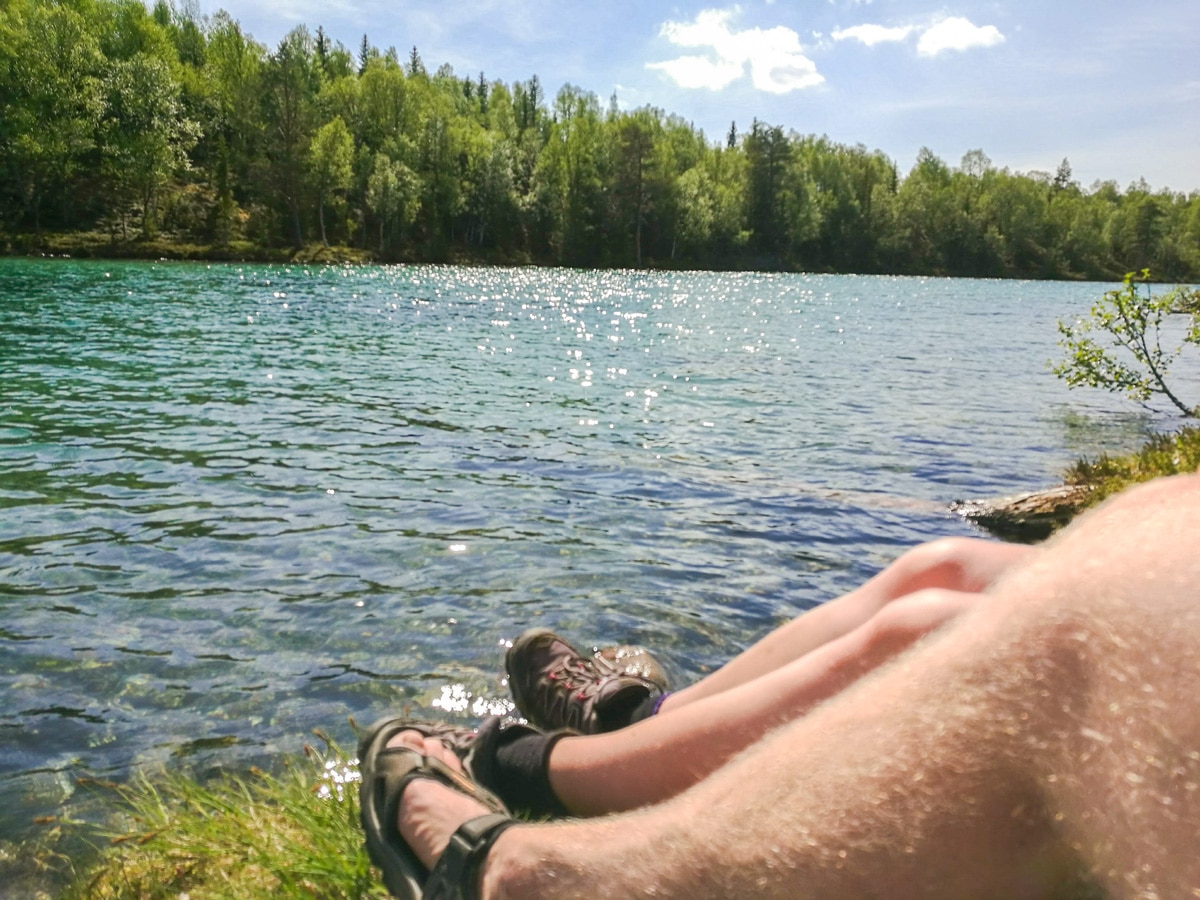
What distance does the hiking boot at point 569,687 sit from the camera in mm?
3246

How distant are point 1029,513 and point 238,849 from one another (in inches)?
309

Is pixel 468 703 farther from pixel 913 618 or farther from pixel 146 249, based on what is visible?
pixel 146 249

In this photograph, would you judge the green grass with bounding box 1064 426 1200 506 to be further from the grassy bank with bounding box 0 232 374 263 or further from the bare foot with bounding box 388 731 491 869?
the grassy bank with bounding box 0 232 374 263

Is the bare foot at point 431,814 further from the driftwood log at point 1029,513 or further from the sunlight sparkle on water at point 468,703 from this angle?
the driftwood log at point 1029,513

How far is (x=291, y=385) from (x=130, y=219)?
58595mm

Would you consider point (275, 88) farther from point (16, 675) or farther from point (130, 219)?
point (16, 675)

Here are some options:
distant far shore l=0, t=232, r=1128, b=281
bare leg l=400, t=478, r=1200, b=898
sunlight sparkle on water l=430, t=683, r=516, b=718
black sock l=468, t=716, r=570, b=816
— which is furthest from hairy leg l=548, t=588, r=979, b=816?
distant far shore l=0, t=232, r=1128, b=281

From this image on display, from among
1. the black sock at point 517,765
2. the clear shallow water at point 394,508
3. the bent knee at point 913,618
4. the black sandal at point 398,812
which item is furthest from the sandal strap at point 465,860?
the clear shallow water at point 394,508

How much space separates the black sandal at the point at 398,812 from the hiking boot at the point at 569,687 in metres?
0.55

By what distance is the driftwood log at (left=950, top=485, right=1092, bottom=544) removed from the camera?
838 centimetres

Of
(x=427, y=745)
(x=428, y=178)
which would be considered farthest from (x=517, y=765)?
(x=428, y=178)

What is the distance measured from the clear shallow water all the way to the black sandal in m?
1.64

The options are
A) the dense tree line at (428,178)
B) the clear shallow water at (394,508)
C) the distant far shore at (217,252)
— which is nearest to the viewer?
the clear shallow water at (394,508)

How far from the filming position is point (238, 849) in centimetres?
288
